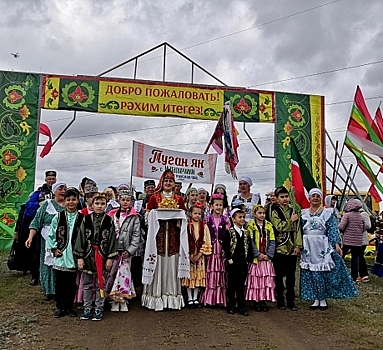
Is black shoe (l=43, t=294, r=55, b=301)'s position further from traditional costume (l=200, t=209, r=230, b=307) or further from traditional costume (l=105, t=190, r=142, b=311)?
traditional costume (l=200, t=209, r=230, b=307)

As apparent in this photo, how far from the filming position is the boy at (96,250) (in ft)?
16.5

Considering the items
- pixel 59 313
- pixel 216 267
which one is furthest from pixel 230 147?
pixel 59 313

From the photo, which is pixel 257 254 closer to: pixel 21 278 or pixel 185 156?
pixel 185 156

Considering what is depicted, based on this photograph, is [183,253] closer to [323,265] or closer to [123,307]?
[123,307]

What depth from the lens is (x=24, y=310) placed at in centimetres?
537

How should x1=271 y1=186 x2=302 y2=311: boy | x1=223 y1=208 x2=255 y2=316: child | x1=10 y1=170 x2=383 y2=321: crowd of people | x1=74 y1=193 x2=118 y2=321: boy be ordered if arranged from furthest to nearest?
x1=271 y1=186 x2=302 y2=311: boy, x1=223 y1=208 x2=255 y2=316: child, x1=10 y1=170 x2=383 y2=321: crowd of people, x1=74 y1=193 x2=118 y2=321: boy

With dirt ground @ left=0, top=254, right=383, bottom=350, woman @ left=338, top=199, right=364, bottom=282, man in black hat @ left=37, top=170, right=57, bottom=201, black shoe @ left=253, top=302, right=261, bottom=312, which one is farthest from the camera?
woman @ left=338, top=199, right=364, bottom=282

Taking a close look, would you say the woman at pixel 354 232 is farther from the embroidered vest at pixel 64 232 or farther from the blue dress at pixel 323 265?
the embroidered vest at pixel 64 232

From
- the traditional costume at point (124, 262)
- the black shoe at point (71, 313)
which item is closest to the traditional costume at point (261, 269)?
the traditional costume at point (124, 262)

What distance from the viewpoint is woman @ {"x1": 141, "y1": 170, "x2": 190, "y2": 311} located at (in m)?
5.39

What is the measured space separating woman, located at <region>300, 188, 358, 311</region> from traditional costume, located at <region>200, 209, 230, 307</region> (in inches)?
38.4

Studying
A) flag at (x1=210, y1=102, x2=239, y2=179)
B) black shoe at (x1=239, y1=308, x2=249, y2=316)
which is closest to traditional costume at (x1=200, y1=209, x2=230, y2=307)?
black shoe at (x1=239, y1=308, x2=249, y2=316)

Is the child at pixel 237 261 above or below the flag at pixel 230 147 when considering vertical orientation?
below

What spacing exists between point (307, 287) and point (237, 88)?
20.9 feet
